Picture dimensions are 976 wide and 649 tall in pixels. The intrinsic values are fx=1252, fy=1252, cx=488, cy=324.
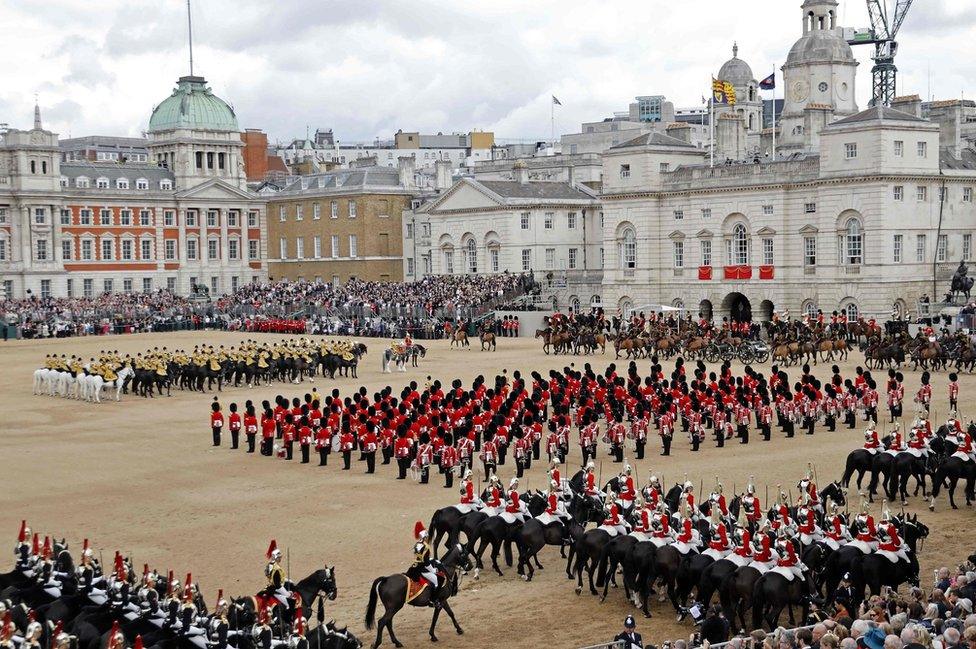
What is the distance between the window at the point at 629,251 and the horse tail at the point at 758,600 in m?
44.2

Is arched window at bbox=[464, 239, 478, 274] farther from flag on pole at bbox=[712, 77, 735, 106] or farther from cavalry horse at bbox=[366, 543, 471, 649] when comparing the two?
cavalry horse at bbox=[366, 543, 471, 649]

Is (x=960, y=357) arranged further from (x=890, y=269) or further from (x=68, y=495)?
(x=68, y=495)

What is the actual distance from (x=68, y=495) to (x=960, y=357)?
26075mm

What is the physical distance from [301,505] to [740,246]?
36018 millimetres

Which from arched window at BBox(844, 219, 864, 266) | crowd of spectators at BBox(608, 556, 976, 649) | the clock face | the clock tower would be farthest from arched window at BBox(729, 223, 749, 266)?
crowd of spectators at BBox(608, 556, 976, 649)

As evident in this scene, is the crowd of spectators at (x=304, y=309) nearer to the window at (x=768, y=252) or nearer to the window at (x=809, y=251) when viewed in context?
the window at (x=768, y=252)

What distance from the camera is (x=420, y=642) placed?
15.0 metres

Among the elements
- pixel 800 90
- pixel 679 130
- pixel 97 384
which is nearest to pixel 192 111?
pixel 679 130

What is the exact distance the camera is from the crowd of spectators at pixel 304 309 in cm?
6084

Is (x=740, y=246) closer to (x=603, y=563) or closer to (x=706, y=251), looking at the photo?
(x=706, y=251)

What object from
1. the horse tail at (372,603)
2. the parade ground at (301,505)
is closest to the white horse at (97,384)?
the parade ground at (301,505)

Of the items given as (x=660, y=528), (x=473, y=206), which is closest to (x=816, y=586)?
(x=660, y=528)

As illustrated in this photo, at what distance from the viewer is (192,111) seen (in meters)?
83.7

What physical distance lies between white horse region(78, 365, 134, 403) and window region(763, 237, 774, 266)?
91.3ft
